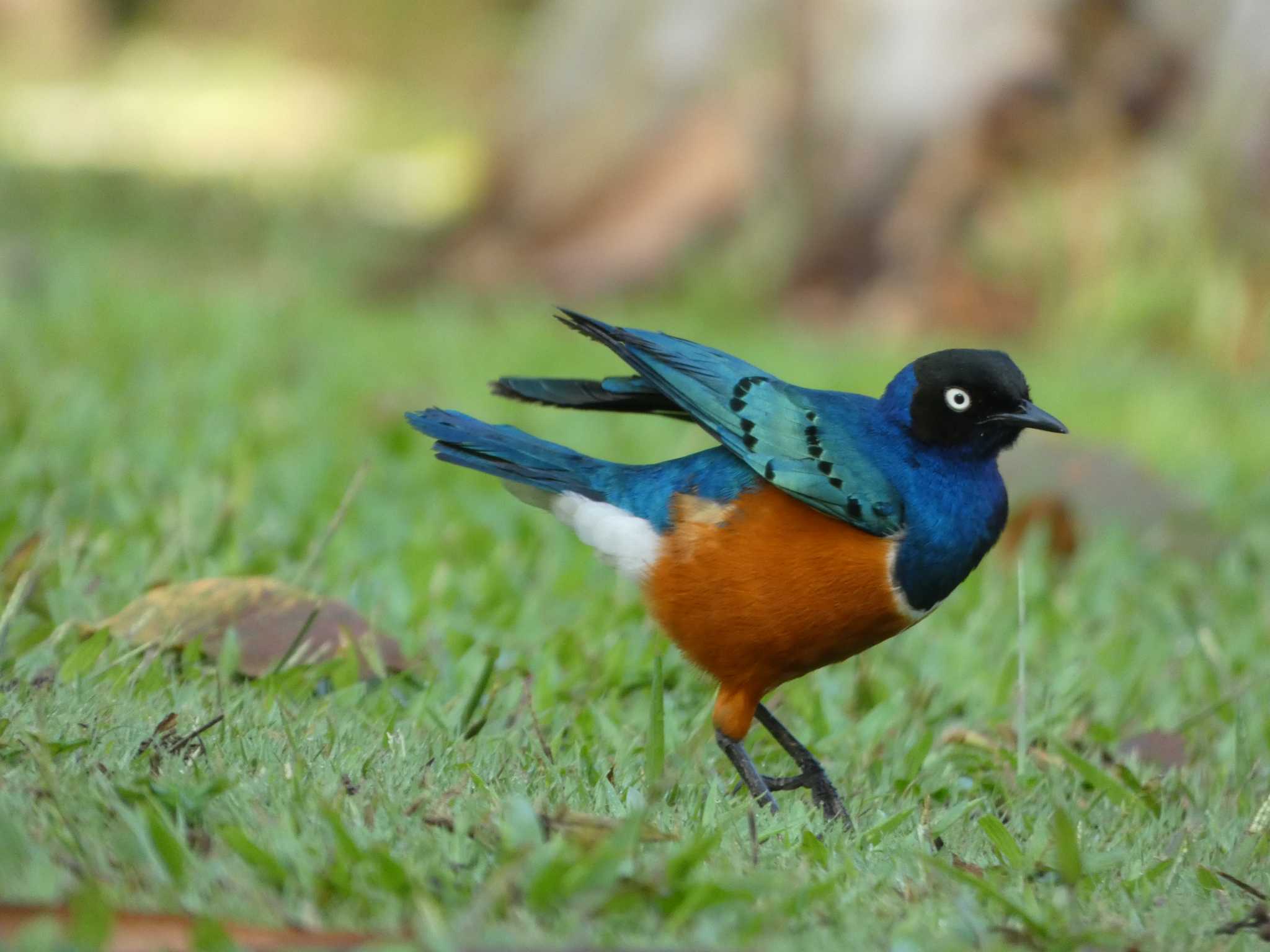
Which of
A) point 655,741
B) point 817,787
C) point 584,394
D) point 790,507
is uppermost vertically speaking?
point 584,394

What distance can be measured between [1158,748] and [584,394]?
5.07 ft

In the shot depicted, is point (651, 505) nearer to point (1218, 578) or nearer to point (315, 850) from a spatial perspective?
point (315, 850)

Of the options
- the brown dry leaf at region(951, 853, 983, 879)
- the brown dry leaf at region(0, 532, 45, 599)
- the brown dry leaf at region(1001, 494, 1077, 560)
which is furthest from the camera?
the brown dry leaf at region(1001, 494, 1077, 560)

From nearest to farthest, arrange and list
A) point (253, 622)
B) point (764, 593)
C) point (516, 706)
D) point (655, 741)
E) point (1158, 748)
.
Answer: point (655, 741), point (764, 593), point (516, 706), point (253, 622), point (1158, 748)

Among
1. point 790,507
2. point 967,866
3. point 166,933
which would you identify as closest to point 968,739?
point 790,507

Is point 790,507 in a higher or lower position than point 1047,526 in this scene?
higher

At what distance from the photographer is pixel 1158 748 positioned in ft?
11.7

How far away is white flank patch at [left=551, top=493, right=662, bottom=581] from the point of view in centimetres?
326

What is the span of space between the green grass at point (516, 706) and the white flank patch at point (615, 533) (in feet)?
1.05

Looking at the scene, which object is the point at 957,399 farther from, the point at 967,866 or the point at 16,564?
the point at 16,564

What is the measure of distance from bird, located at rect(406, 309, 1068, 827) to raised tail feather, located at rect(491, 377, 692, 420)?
80 mm

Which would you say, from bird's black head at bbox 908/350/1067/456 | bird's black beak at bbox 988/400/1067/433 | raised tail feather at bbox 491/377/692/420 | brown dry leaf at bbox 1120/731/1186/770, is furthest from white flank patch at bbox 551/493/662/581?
brown dry leaf at bbox 1120/731/1186/770

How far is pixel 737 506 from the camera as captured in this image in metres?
3.14

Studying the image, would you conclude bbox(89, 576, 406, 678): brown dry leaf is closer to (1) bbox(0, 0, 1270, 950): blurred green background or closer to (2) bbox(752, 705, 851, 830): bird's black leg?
(1) bbox(0, 0, 1270, 950): blurred green background
